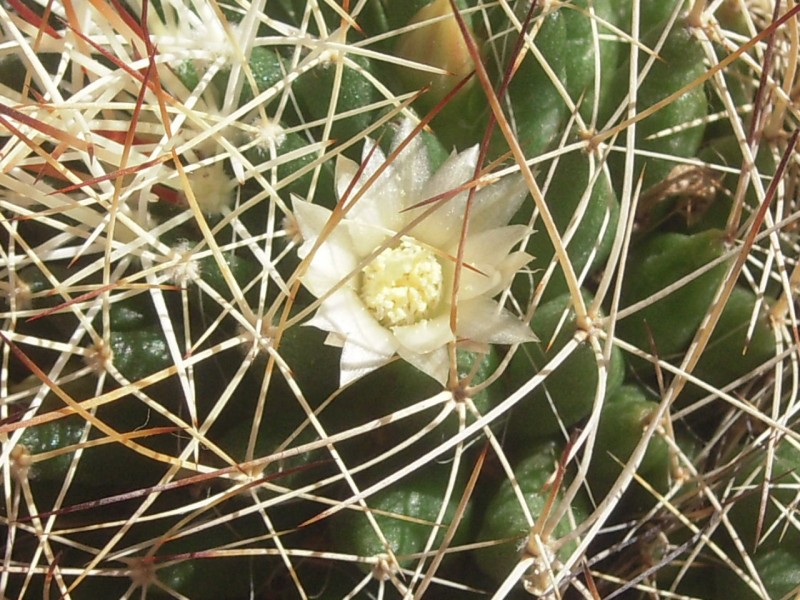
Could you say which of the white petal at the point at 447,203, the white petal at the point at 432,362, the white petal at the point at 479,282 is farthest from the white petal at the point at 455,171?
the white petal at the point at 432,362

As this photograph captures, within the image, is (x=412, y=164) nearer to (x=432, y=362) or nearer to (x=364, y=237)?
(x=364, y=237)

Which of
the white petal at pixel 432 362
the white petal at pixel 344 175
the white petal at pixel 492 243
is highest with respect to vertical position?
the white petal at pixel 344 175

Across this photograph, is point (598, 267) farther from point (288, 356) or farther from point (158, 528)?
point (158, 528)

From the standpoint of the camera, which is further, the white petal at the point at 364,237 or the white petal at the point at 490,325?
the white petal at the point at 364,237

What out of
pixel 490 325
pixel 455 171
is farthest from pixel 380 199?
pixel 490 325

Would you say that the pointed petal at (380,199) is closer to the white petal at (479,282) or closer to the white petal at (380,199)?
the white petal at (380,199)

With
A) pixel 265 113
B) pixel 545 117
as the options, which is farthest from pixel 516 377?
pixel 265 113

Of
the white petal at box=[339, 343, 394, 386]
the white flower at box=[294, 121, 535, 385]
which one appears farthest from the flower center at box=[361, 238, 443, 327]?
the white petal at box=[339, 343, 394, 386]

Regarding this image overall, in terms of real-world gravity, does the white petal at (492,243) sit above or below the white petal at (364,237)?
below

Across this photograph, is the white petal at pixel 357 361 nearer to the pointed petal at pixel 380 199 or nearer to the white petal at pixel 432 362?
the white petal at pixel 432 362
